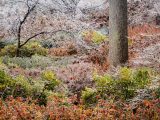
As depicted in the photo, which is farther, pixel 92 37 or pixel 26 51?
pixel 92 37

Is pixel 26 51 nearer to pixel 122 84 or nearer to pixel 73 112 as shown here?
pixel 122 84

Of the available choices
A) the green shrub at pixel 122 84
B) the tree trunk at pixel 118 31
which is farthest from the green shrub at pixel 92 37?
the green shrub at pixel 122 84

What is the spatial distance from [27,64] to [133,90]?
5774mm

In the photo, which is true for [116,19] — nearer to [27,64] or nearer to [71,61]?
[71,61]

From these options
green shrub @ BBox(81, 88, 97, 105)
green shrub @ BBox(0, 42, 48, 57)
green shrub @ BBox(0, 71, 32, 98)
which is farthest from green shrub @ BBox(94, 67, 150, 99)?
green shrub @ BBox(0, 42, 48, 57)

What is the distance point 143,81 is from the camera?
1034 cm

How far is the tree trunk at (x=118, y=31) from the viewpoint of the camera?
14.1 m

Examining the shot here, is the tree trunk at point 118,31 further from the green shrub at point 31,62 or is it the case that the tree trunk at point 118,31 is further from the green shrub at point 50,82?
the green shrub at point 50,82

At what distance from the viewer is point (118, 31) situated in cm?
1420

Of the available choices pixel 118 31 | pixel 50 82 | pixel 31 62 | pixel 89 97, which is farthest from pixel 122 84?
pixel 31 62

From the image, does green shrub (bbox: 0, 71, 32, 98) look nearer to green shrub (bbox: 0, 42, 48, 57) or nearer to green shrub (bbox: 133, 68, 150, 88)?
green shrub (bbox: 133, 68, 150, 88)

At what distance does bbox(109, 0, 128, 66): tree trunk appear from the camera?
46.1 feet

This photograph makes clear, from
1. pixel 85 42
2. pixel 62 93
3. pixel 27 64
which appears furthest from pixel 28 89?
pixel 85 42

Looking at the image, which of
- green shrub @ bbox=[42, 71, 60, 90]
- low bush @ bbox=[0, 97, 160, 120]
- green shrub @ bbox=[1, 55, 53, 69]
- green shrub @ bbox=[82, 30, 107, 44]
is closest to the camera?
low bush @ bbox=[0, 97, 160, 120]
